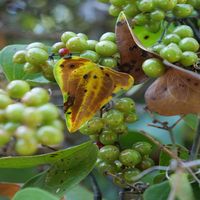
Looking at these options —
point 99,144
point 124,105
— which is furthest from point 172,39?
point 99,144

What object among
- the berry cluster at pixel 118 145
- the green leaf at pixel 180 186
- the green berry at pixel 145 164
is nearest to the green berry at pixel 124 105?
the berry cluster at pixel 118 145

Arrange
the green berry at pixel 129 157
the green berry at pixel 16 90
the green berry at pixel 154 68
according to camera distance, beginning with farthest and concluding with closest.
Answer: the green berry at pixel 129 157
the green berry at pixel 154 68
the green berry at pixel 16 90

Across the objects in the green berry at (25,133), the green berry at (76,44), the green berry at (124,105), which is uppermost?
the green berry at (25,133)

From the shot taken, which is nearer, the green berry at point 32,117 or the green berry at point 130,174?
the green berry at point 32,117

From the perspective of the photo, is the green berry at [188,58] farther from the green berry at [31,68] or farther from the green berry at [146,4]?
the green berry at [31,68]

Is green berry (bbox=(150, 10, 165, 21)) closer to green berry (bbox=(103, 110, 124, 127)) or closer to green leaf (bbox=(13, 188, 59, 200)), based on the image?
green berry (bbox=(103, 110, 124, 127))

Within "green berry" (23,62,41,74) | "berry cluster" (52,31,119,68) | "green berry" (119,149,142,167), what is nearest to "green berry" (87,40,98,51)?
"berry cluster" (52,31,119,68)

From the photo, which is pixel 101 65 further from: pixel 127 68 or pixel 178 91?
pixel 178 91
